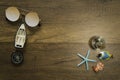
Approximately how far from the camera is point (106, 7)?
2.10 meters

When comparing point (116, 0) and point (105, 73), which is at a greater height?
point (116, 0)

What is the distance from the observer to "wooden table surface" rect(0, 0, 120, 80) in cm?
196

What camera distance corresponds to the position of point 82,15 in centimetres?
207

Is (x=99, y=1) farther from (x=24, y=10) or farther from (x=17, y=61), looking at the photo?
(x=17, y=61)

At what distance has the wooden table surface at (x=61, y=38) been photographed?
196 centimetres

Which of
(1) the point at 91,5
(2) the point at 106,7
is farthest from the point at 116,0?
(1) the point at 91,5

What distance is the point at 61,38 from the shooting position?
2018 millimetres

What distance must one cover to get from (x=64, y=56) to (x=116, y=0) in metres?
0.80

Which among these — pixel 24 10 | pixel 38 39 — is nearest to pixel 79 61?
pixel 38 39

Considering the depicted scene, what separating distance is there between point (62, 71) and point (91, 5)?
73cm

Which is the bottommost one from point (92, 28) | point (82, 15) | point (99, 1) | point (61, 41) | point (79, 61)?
point (79, 61)

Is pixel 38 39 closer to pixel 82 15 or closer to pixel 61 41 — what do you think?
pixel 61 41

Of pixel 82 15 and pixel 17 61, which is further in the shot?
pixel 82 15

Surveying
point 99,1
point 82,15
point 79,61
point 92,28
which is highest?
point 99,1
